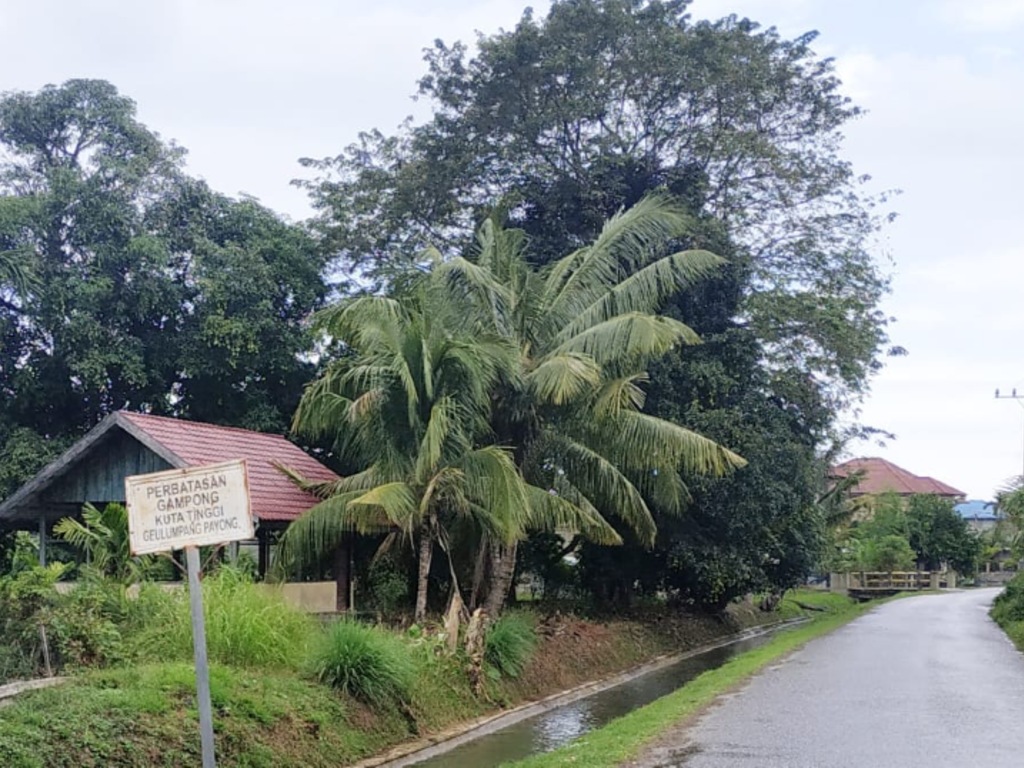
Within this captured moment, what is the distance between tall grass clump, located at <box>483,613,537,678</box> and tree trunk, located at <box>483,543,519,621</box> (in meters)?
1.25

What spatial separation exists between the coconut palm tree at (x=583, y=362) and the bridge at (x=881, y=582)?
36.3 meters

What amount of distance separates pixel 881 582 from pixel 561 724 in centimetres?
4217

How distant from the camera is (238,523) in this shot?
6.49 meters

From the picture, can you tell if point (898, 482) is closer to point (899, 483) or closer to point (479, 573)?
point (899, 483)

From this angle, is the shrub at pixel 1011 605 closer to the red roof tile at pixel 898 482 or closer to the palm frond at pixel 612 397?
the palm frond at pixel 612 397

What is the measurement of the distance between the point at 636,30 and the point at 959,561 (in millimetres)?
43466

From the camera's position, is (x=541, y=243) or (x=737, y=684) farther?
(x=541, y=243)

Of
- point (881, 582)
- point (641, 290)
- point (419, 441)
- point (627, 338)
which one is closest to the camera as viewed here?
point (419, 441)

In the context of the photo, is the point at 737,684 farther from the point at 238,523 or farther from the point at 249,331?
the point at 249,331

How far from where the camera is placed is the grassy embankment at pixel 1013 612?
23344mm

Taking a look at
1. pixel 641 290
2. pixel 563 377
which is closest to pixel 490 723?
pixel 563 377

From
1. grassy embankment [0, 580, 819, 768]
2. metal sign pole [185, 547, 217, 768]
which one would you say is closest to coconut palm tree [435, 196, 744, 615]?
grassy embankment [0, 580, 819, 768]

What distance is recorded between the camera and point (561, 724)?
1503 centimetres

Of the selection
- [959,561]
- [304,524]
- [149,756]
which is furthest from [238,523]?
[959,561]
